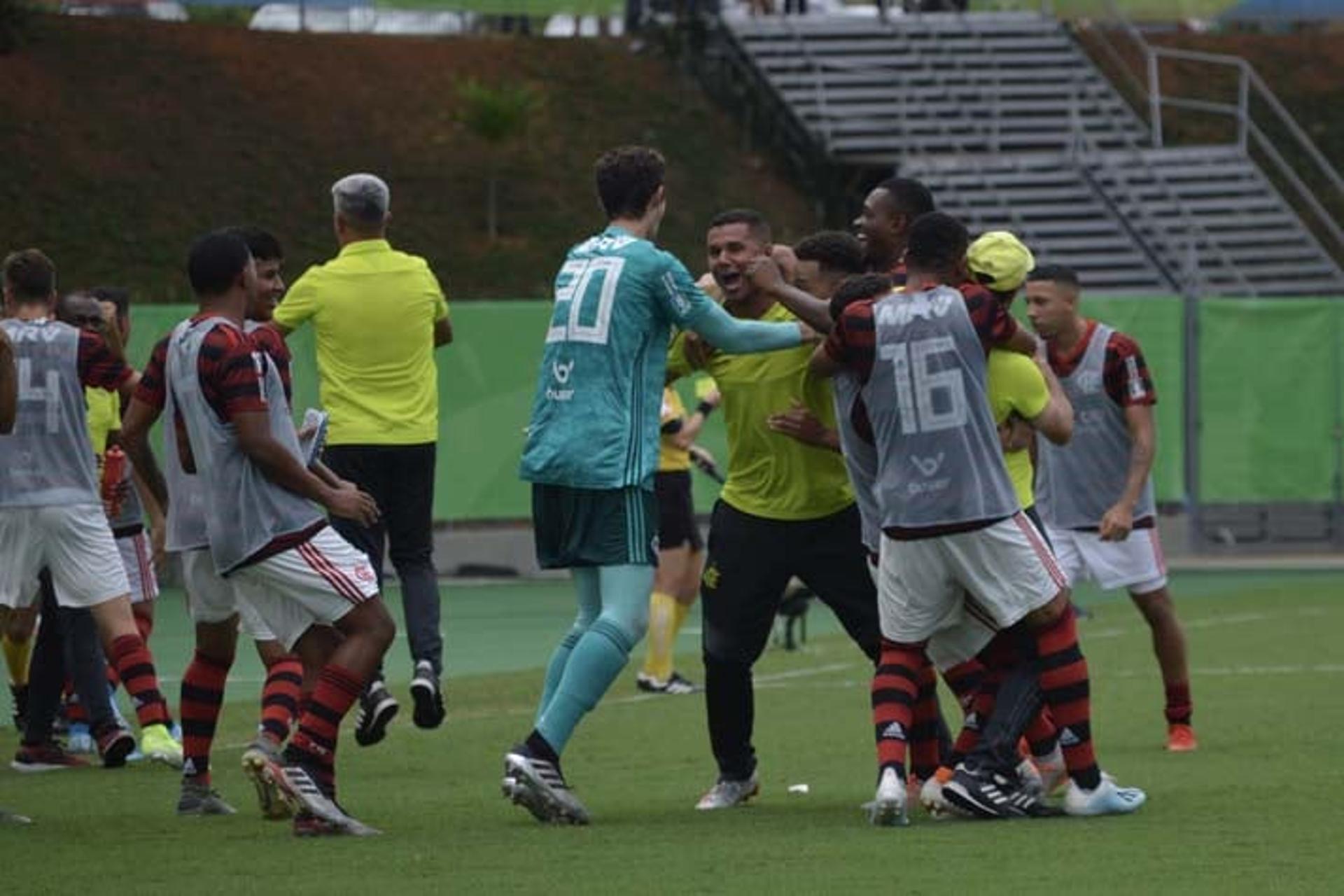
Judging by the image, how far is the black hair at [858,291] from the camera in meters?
10.1

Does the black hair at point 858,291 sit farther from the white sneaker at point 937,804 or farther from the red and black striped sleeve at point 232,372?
the red and black striped sleeve at point 232,372

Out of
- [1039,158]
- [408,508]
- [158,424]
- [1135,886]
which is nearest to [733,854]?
[1135,886]

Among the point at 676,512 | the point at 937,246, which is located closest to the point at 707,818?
the point at 937,246

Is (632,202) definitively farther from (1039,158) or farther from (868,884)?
(1039,158)

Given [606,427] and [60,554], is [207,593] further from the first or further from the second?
[60,554]

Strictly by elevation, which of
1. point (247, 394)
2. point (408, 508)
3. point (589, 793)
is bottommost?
point (589, 793)

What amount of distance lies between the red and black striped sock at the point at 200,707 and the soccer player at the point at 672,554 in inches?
238

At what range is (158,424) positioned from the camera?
25.1 metres

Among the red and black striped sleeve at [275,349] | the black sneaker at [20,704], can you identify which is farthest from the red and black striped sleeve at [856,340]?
the black sneaker at [20,704]

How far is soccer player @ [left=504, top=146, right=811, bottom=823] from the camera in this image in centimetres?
1023

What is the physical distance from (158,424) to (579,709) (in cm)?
1535

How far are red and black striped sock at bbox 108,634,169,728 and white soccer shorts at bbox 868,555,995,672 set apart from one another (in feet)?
12.6

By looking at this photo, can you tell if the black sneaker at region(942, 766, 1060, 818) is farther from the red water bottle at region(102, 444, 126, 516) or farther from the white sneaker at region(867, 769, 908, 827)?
the red water bottle at region(102, 444, 126, 516)

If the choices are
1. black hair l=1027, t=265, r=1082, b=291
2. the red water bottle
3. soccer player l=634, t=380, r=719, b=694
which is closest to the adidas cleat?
black hair l=1027, t=265, r=1082, b=291
